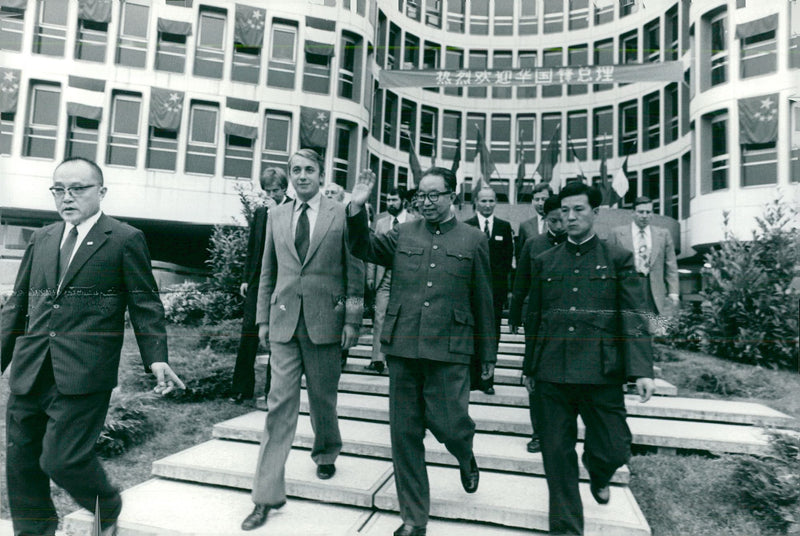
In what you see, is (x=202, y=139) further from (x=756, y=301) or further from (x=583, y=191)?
(x=583, y=191)

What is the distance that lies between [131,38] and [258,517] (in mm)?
16582

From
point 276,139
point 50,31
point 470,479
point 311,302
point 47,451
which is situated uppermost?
point 50,31

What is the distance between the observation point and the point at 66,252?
2.82 metres

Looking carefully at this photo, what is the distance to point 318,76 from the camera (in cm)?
1777

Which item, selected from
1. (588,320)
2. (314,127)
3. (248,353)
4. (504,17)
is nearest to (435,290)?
(588,320)

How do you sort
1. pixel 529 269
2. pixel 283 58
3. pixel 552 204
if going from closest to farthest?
pixel 529 269 → pixel 552 204 → pixel 283 58

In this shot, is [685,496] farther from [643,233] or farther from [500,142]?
[500,142]

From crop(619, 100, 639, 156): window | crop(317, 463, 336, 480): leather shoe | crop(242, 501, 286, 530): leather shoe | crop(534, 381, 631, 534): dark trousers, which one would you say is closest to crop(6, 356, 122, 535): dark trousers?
crop(242, 501, 286, 530): leather shoe

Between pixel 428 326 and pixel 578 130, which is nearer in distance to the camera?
pixel 428 326

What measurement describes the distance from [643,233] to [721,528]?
11.0 ft

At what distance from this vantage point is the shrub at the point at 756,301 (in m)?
6.48

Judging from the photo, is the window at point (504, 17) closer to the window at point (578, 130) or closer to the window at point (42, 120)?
the window at point (578, 130)

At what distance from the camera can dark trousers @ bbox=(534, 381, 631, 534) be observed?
120 inches

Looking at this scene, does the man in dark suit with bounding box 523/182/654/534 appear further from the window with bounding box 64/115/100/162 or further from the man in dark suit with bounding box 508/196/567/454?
the window with bounding box 64/115/100/162
